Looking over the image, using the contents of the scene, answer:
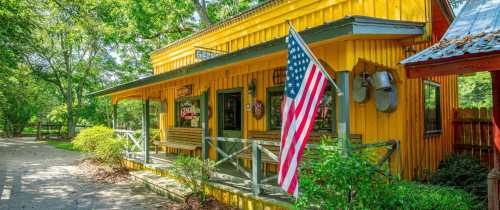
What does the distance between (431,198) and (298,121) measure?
2260mm

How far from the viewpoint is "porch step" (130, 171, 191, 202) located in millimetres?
7529

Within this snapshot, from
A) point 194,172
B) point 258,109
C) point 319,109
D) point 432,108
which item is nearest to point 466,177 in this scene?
point 432,108

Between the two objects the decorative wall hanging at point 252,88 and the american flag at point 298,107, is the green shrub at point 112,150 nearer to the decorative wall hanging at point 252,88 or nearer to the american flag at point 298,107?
the decorative wall hanging at point 252,88

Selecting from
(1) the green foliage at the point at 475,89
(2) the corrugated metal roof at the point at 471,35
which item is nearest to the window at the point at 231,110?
(2) the corrugated metal roof at the point at 471,35

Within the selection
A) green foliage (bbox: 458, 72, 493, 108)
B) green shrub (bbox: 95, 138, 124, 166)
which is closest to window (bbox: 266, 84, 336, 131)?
green shrub (bbox: 95, 138, 124, 166)

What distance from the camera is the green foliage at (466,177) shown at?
5523mm

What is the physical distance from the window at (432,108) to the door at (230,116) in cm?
436

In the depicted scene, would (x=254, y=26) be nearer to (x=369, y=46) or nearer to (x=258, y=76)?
(x=258, y=76)

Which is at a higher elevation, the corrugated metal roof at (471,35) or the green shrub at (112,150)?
the corrugated metal roof at (471,35)

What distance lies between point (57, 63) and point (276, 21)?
2315 cm

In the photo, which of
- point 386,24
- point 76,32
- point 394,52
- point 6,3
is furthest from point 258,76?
point 76,32

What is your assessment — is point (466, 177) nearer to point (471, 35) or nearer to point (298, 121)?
point (471, 35)

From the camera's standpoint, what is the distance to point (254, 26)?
9.16m

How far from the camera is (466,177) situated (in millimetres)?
5961
